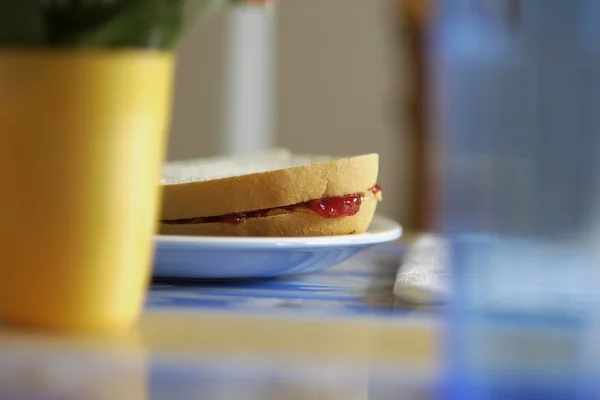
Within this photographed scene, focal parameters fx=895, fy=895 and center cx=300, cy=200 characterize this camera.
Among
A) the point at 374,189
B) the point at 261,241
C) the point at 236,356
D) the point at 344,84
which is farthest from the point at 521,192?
the point at 344,84

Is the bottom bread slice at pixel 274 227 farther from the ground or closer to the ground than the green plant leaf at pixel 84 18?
closer to the ground

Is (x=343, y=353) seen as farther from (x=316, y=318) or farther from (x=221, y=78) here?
(x=221, y=78)

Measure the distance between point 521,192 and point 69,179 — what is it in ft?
0.78

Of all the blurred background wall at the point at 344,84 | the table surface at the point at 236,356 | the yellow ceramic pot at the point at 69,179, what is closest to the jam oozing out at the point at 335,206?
the table surface at the point at 236,356

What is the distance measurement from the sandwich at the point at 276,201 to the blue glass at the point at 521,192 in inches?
12.6

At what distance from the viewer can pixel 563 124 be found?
1.31 feet

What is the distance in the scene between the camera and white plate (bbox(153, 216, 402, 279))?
693 millimetres

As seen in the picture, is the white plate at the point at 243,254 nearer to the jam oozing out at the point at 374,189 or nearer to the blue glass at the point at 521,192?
the jam oozing out at the point at 374,189

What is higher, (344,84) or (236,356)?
(344,84)

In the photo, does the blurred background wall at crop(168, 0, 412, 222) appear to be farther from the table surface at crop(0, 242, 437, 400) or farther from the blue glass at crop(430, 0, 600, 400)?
the blue glass at crop(430, 0, 600, 400)

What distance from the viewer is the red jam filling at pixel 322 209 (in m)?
0.75

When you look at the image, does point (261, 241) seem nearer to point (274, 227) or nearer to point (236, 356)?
point (274, 227)

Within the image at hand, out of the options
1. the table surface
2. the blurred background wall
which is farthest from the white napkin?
the blurred background wall

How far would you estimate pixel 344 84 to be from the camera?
375 cm
